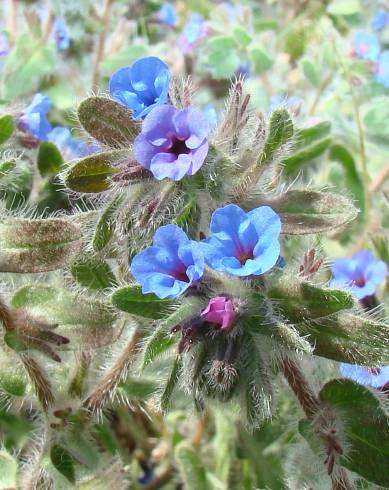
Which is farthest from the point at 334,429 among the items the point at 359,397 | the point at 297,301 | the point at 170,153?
the point at 170,153

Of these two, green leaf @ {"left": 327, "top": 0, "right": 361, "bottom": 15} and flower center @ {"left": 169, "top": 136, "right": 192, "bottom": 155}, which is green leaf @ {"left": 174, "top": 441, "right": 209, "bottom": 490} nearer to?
flower center @ {"left": 169, "top": 136, "right": 192, "bottom": 155}

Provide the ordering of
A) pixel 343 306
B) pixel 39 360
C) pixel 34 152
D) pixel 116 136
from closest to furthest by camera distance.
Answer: pixel 343 306, pixel 116 136, pixel 39 360, pixel 34 152

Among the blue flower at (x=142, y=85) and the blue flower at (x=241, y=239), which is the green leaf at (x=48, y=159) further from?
the blue flower at (x=241, y=239)

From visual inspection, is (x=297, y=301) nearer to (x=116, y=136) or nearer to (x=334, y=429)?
(x=334, y=429)

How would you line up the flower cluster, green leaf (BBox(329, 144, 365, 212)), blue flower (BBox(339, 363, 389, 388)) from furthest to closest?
green leaf (BBox(329, 144, 365, 212)), blue flower (BBox(339, 363, 389, 388)), the flower cluster

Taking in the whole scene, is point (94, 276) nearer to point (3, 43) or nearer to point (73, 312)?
point (73, 312)

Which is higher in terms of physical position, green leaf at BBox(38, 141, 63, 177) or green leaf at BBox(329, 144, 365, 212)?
green leaf at BBox(38, 141, 63, 177)

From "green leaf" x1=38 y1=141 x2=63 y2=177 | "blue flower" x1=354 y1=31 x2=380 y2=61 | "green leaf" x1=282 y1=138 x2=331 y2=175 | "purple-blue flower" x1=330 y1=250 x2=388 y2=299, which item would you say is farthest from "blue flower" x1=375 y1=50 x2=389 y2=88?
"green leaf" x1=38 y1=141 x2=63 y2=177

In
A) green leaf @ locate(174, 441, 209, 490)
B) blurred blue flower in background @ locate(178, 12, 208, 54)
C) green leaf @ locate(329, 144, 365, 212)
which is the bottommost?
green leaf @ locate(174, 441, 209, 490)
